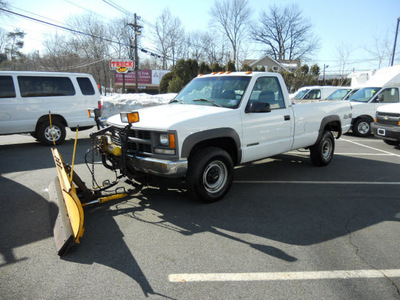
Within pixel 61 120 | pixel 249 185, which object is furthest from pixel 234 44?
pixel 249 185

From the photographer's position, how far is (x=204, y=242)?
3.43 metres

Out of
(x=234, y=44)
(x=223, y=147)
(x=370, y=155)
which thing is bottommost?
(x=370, y=155)

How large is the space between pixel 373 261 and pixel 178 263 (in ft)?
6.61

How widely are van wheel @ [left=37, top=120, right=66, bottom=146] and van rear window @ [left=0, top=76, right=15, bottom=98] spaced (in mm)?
1154

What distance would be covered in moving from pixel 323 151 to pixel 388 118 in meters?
4.01

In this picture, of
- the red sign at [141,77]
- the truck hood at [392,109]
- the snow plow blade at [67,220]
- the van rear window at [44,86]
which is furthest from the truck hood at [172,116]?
the red sign at [141,77]

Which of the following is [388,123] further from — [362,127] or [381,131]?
[362,127]

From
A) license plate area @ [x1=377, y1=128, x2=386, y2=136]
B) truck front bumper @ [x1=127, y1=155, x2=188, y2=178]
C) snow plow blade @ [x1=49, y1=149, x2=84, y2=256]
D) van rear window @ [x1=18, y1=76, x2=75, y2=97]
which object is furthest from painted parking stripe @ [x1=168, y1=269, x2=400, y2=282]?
van rear window @ [x1=18, y1=76, x2=75, y2=97]

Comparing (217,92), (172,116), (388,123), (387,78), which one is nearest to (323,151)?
(217,92)

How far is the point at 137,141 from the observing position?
4230 mm

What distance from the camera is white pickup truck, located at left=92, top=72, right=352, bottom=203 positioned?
400 centimetres

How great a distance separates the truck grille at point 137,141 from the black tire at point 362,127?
1081cm

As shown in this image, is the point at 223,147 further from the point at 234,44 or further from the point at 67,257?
the point at 234,44

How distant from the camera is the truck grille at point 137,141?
414 cm
